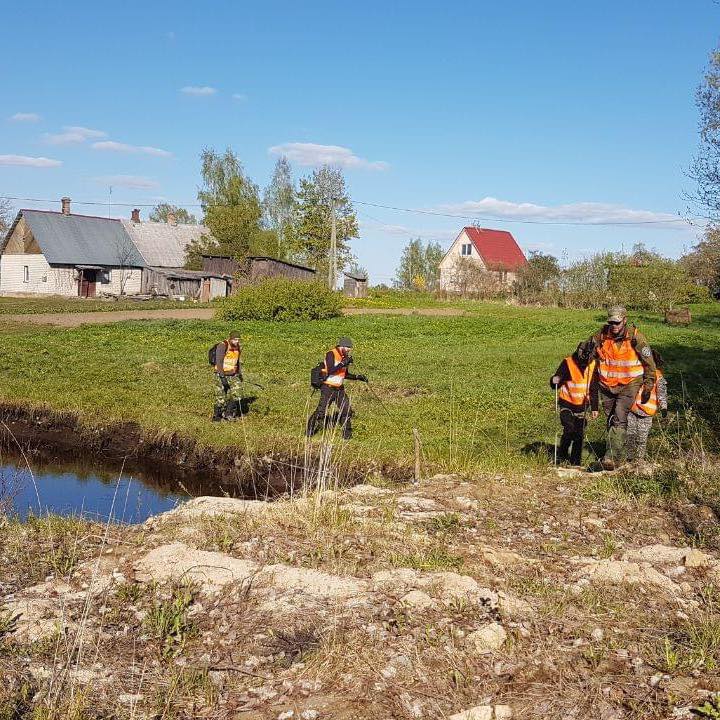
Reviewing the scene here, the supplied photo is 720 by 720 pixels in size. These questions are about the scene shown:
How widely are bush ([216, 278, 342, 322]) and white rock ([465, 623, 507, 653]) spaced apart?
29478 millimetres

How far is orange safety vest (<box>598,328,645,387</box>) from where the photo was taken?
29.8ft

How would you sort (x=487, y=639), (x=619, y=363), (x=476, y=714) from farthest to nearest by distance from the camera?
(x=619, y=363) < (x=487, y=639) < (x=476, y=714)

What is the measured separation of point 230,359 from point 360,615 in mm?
9399

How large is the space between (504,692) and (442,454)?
23.7 ft

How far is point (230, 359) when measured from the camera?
13836mm

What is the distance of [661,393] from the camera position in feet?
29.8

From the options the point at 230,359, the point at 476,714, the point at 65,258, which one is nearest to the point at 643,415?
the point at 476,714

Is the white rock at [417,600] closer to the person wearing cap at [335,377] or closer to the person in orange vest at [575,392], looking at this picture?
the person in orange vest at [575,392]

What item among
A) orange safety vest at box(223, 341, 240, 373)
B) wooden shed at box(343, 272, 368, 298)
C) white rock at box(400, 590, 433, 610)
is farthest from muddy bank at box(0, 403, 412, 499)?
wooden shed at box(343, 272, 368, 298)

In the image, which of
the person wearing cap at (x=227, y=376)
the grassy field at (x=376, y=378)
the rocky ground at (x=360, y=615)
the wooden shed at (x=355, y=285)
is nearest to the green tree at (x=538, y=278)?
the wooden shed at (x=355, y=285)

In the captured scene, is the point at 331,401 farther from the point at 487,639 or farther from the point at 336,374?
the point at 487,639

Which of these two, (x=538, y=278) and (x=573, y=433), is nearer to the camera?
(x=573, y=433)

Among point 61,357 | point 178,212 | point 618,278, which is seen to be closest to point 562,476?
point 61,357

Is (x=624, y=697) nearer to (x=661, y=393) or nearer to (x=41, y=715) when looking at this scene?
(x=41, y=715)
